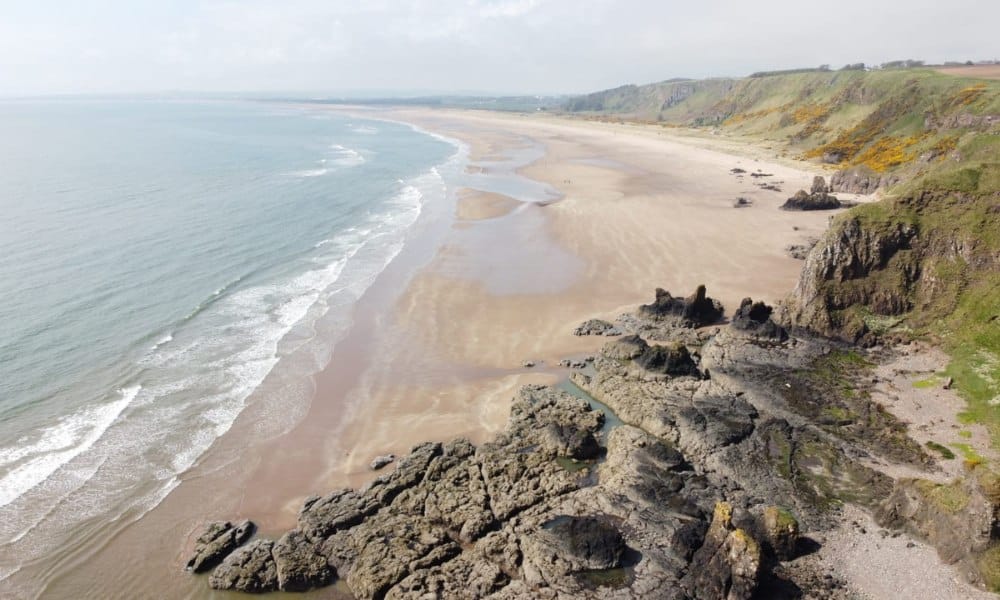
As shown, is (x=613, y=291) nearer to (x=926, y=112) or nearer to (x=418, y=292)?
(x=418, y=292)

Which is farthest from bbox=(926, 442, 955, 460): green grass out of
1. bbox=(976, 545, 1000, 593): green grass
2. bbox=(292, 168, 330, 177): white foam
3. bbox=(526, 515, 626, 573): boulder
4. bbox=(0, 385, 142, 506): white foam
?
bbox=(292, 168, 330, 177): white foam

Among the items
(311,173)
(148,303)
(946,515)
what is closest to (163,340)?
(148,303)

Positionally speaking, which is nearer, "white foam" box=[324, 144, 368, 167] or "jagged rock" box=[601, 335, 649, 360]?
"jagged rock" box=[601, 335, 649, 360]

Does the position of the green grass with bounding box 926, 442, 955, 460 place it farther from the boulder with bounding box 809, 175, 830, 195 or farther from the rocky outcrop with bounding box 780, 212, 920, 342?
the boulder with bounding box 809, 175, 830, 195

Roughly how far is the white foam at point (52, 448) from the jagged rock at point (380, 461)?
37.0 feet

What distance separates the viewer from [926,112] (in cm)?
6844

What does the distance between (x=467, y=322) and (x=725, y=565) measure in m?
20.5

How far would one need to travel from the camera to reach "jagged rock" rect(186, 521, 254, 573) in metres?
16.9

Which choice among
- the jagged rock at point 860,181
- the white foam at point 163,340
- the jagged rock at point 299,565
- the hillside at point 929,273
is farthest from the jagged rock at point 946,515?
the jagged rock at point 860,181

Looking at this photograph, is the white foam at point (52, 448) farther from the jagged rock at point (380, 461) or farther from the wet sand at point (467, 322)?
the jagged rock at point (380, 461)

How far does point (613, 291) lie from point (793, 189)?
3730cm

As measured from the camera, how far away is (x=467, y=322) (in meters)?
33.1

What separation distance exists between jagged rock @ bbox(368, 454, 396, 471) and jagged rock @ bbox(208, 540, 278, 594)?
490 centimetres

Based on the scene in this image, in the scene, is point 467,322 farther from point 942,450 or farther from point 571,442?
point 942,450
